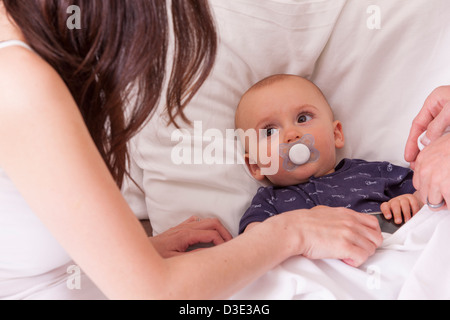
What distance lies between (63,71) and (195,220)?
0.55 meters

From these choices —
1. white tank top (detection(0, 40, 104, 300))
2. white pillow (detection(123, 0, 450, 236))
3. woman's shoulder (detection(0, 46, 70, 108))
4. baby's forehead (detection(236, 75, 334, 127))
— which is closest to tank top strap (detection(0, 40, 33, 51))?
woman's shoulder (detection(0, 46, 70, 108))

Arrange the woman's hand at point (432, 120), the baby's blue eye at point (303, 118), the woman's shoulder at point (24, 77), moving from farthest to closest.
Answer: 1. the baby's blue eye at point (303, 118)
2. the woman's hand at point (432, 120)
3. the woman's shoulder at point (24, 77)

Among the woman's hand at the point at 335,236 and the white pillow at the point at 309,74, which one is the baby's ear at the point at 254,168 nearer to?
the white pillow at the point at 309,74

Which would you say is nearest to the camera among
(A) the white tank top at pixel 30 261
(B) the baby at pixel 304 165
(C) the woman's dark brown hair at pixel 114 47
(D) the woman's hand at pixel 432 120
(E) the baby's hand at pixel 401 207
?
(C) the woman's dark brown hair at pixel 114 47

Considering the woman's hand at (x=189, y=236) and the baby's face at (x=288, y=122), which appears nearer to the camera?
the woman's hand at (x=189, y=236)

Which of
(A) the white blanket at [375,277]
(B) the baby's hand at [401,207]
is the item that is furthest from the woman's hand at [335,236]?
(B) the baby's hand at [401,207]

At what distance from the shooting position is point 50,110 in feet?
2.17

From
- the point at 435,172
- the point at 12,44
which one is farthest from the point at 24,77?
the point at 435,172

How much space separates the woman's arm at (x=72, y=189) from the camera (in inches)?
25.6

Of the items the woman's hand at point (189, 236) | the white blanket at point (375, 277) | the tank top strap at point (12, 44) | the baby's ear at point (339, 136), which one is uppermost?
the tank top strap at point (12, 44)

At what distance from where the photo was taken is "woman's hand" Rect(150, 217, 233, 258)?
1064mm

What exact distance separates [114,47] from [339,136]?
80 cm

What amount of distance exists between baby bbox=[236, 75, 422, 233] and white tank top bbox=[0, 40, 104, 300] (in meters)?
0.44

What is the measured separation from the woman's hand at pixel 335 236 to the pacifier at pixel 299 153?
1.29 feet
